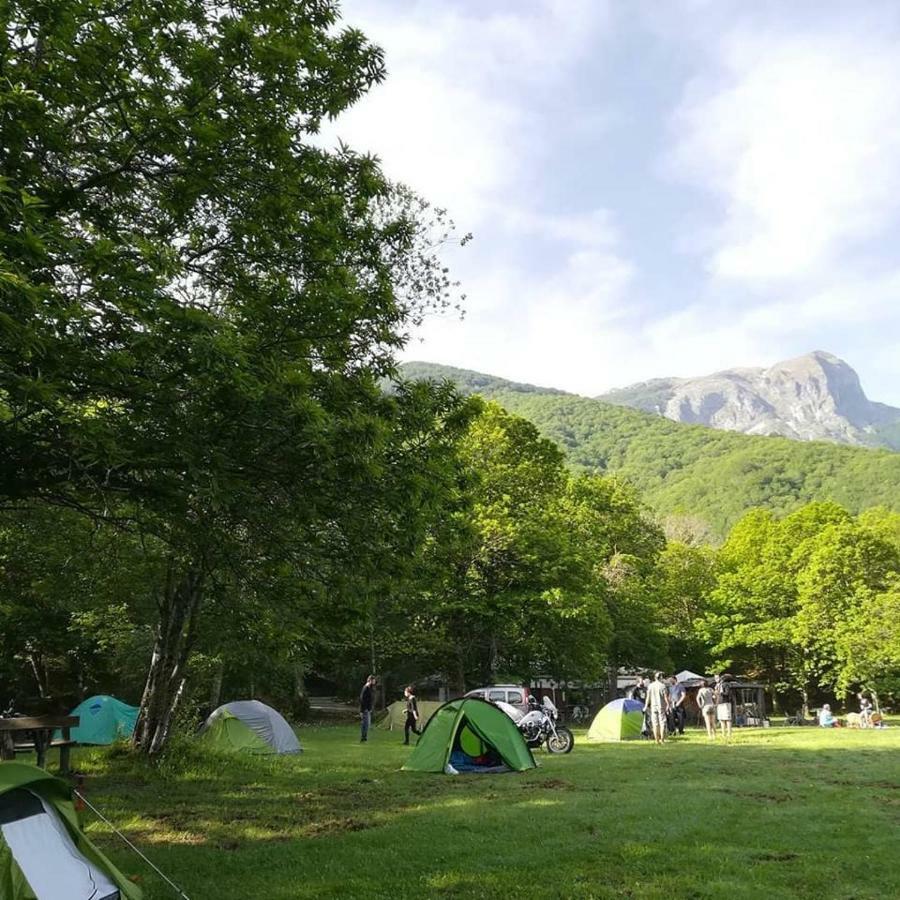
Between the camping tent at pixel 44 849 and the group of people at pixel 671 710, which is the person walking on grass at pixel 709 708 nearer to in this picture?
the group of people at pixel 671 710

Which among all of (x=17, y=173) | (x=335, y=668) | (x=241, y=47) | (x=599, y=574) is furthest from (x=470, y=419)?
(x=335, y=668)

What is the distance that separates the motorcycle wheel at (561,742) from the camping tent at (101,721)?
11678mm

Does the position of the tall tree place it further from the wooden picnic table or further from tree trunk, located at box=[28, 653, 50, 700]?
tree trunk, located at box=[28, 653, 50, 700]

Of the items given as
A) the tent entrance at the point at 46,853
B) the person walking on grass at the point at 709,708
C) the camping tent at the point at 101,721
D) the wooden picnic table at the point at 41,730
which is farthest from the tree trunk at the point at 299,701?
the tent entrance at the point at 46,853

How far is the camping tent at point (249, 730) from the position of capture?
57.9ft

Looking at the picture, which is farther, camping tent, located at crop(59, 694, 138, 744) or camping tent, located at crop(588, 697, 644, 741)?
camping tent, located at crop(59, 694, 138, 744)

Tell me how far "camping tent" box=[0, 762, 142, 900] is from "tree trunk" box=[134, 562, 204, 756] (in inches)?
287

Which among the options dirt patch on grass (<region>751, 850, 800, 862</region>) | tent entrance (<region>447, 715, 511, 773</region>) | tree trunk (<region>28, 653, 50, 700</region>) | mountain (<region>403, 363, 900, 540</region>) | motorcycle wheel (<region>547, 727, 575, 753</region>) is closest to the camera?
dirt patch on grass (<region>751, 850, 800, 862</region>)

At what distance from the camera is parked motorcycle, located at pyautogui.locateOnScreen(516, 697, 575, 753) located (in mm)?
17391

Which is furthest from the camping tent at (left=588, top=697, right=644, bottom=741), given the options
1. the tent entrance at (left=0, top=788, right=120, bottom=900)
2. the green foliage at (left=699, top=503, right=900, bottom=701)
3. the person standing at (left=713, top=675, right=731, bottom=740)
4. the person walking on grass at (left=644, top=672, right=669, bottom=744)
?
the green foliage at (left=699, top=503, right=900, bottom=701)

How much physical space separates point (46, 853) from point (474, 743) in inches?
359

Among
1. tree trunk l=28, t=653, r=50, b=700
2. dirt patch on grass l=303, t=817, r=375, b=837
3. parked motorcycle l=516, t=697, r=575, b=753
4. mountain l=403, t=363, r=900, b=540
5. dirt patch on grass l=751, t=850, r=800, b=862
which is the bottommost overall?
dirt patch on grass l=303, t=817, r=375, b=837

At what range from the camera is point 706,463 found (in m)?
80.7

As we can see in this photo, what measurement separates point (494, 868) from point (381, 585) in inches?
114
